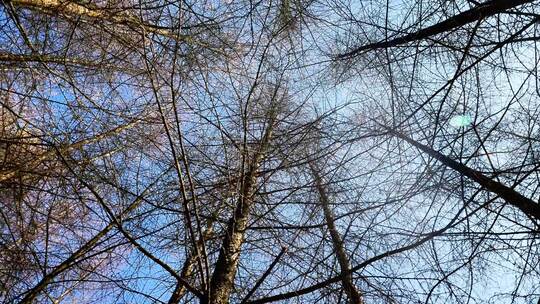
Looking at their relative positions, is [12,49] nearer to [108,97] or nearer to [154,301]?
[108,97]

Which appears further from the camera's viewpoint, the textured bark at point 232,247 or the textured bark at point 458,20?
the textured bark at point 232,247

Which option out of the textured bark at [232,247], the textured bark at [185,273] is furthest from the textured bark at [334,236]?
the textured bark at [185,273]

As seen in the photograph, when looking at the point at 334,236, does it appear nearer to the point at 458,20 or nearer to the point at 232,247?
the point at 232,247

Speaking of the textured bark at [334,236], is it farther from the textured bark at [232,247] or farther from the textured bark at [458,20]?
the textured bark at [458,20]

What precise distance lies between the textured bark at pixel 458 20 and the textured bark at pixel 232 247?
1.05 m

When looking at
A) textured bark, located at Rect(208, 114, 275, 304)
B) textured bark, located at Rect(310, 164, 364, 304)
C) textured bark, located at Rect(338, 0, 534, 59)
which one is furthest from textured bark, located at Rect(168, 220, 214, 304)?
textured bark, located at Rect(338, 0, 534, 59)

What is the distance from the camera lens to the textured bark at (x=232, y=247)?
88.7 inches

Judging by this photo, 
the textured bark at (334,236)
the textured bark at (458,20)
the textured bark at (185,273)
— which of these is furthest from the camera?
the textured bark at (185,273)

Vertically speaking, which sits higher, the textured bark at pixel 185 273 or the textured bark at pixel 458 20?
the textured bark at pixel 458 20

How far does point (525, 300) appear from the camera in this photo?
218 centimetres

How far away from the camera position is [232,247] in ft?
8.15

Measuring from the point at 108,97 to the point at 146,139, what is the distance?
1.26 feet

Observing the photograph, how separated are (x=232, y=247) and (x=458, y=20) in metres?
1.88

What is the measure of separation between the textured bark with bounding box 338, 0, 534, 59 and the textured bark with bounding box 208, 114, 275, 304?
1.05 metres
